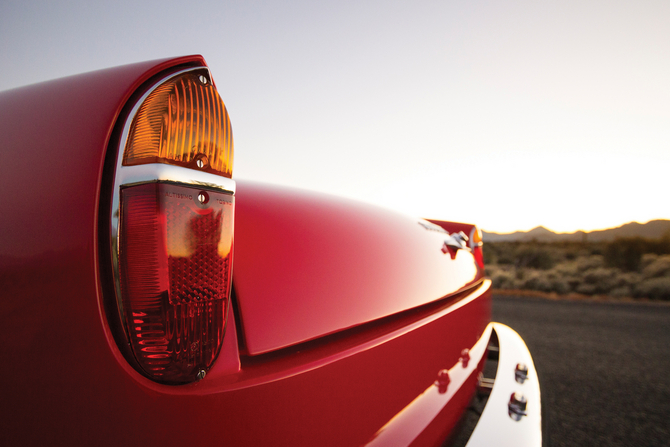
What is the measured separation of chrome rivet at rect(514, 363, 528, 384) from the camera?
1.46 meters

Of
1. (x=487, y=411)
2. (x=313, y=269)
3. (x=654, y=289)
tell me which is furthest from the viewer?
(x=654, y=289)

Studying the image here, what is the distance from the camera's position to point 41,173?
1.82 ft

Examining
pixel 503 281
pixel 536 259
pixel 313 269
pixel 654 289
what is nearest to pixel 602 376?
pixel 313 269

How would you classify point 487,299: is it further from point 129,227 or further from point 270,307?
point 129,227

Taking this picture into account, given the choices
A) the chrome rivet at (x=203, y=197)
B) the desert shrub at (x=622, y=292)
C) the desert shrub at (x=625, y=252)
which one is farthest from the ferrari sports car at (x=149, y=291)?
the desert shrub at (x=625, y=252)

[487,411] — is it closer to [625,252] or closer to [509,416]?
[509,416]

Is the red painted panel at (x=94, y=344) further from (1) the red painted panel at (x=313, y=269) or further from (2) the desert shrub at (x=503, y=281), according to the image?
(2) the desert shrub at (x=503, y=281)

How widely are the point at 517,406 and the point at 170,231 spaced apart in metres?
1.29

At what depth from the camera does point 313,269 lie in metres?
0.76

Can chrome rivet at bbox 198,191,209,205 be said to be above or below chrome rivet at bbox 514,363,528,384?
above


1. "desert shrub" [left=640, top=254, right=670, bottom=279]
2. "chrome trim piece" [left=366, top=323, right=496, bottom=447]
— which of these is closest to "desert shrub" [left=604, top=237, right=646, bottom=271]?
"desert shrub" [left=640, top=254, right=670, bottom=279]

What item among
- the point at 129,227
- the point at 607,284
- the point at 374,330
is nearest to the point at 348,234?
the point at 374,330

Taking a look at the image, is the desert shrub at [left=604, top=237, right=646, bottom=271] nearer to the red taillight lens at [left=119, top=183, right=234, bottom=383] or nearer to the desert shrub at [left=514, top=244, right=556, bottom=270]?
the desert shrub at [left=514, top=244, right=556, bottom=270]

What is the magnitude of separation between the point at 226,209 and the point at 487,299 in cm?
155
